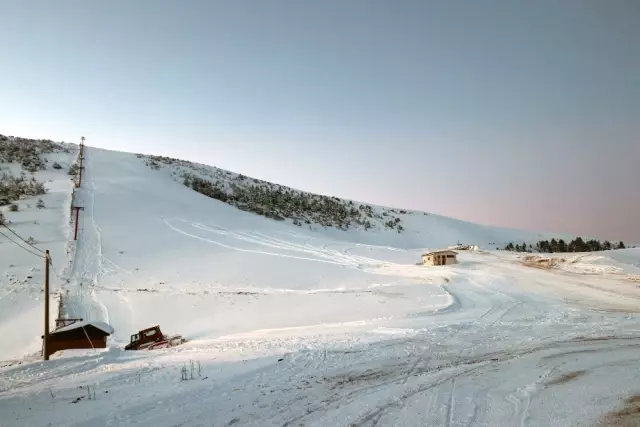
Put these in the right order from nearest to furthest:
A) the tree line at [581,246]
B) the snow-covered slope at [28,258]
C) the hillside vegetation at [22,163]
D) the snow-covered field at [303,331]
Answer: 1. the snow-covered field at [303,331]
2. the snow-covered slope at [28,258]
3. the hillside vegetation at [22,163]
4. the tree line at [581,246]

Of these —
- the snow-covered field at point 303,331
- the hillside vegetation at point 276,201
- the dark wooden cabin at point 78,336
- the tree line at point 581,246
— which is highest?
the hillside vegetation at point 276,201

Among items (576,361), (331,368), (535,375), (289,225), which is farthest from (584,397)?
(289,225)

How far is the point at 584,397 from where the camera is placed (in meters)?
6.84

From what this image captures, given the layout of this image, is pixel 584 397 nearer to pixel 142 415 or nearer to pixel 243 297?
pixel 142 415

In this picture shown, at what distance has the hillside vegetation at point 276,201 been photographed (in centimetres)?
5388

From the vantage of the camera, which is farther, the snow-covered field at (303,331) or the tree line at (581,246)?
the tree line at (581,246)

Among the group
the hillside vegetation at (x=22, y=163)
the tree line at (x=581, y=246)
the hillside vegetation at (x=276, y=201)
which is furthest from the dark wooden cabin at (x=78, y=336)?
the tree line at (x=581, y=246)

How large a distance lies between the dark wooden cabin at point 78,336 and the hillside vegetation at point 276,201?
3463 cm

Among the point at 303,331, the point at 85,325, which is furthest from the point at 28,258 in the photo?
the point at 303,331

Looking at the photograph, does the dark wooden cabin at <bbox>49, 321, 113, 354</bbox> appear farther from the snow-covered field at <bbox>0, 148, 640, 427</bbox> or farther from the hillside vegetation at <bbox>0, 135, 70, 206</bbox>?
the hillside vegetation at <bbox>0, 135, 70, 206</bbox>

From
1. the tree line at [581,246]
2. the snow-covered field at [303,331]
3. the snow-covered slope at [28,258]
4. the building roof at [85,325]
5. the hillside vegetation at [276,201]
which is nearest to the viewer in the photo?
the snow-covered field at [303,331]

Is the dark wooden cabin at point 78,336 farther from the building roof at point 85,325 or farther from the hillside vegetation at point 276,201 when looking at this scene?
the hillside vegetation at point 276,201

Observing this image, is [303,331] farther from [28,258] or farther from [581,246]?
[581,246]

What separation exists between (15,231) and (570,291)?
3548cm
